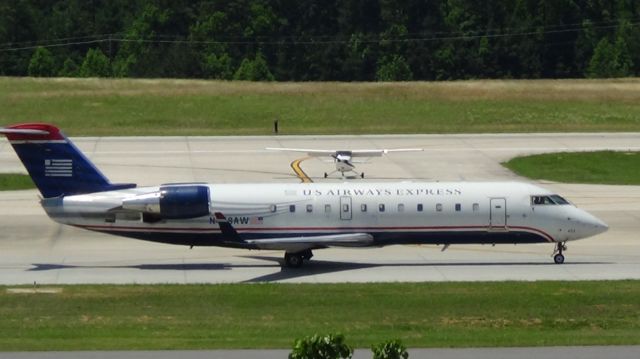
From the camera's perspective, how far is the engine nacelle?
35281 mm

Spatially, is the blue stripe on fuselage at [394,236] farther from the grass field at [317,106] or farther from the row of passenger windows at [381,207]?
the grass field at [317,106]

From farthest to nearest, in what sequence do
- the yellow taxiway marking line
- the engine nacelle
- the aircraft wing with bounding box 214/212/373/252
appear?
the yellow taxiway marking line → the aircraft wing with bounding box 214/212/373/252 → the engine nacelle

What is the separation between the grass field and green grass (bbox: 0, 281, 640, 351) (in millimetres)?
45204

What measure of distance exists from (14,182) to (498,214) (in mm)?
24236

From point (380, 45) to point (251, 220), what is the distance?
118746mm

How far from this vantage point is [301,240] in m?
35.6

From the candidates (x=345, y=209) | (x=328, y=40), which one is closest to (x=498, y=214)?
(x=345, y=209)

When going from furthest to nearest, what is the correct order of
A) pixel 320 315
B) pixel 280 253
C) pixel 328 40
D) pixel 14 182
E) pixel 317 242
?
pixel 328 40
pixel 14 182
pixel 280 253
pixel 317 242
pixel 320 315

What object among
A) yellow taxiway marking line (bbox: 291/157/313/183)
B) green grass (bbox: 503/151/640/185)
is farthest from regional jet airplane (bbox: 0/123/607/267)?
green grass (bbox: 503/151/640/185)

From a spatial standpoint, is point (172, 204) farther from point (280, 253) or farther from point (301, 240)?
point (280, 253)

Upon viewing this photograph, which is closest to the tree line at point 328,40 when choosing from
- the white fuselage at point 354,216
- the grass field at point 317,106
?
the grass field at point 317,106

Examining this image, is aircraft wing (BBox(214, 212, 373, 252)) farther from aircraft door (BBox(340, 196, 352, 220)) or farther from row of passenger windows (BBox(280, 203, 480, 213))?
row of passenger windows (BBox(280, 203, 480, 213))

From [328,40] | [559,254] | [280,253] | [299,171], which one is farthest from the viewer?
[328,40]

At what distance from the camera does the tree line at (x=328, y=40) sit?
14800cm
